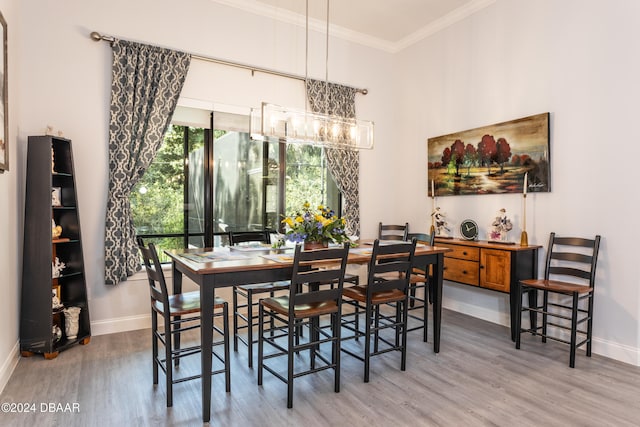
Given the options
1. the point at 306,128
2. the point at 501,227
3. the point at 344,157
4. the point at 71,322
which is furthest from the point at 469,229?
the point at 71,322

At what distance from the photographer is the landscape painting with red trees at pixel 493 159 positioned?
383 cm

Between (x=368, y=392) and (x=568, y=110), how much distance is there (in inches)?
121

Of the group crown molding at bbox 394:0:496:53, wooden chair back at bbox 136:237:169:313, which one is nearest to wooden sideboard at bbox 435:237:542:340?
crown molding at bbox 394:0:496:53

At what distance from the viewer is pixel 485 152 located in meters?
4.34

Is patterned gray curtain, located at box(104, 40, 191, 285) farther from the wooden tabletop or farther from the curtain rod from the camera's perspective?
the wooden tabletop

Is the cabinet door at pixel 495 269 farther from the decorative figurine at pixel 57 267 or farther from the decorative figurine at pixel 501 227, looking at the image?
the decorative figurine at pixel 57 267

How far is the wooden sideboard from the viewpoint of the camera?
3.64 meters

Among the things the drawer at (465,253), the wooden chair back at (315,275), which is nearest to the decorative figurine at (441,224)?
the drawer at (465,253)

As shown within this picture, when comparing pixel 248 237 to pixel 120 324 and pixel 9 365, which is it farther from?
pixel 9 365

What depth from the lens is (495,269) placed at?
3793 millimetres

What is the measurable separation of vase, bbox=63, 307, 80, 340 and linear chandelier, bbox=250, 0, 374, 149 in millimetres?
2179

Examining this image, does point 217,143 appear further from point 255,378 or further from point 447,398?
point 447,398

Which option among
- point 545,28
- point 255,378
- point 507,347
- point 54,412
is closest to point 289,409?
point 255,378

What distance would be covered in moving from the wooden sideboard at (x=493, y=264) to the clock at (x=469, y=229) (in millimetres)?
156
